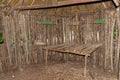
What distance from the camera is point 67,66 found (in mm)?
7387

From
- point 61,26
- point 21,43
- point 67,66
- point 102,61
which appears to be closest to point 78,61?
point 67,66

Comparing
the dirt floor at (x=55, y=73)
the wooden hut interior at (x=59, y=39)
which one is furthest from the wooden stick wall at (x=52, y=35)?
the dirt floor at (x=55, y=73)

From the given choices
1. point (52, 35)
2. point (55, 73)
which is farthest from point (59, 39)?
point (55, 73)

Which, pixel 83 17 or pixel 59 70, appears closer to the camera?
pixel 59 70

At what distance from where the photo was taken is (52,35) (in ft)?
26.4

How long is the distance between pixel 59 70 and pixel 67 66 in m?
0.73

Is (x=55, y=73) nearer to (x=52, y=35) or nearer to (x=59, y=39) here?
(x=59, y=39)

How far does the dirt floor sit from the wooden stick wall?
1.38 feet

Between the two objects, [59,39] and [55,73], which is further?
[59,39]

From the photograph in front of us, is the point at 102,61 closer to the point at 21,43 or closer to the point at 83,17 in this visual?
the point at 83,17

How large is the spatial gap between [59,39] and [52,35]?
49cm

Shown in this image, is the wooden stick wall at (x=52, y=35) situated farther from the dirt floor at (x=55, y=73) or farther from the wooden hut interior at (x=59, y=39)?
the dirt floor at (x=55, y=73)

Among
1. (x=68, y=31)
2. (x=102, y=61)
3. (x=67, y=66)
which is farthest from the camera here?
(x=68, y=31)

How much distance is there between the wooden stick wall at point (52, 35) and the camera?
21.3 feet
